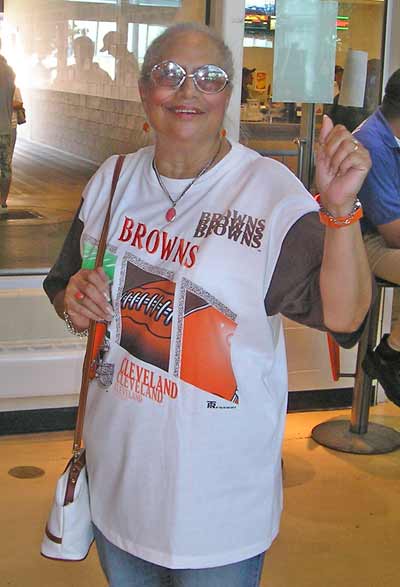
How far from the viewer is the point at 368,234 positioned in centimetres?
363

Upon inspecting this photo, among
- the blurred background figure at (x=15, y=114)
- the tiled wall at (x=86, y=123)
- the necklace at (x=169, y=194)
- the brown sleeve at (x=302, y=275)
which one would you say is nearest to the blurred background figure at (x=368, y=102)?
the tiled wall at (x=86, y=123)

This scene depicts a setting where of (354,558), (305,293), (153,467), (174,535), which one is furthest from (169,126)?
(354,558)

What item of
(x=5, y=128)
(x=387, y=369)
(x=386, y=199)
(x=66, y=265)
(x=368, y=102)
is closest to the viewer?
(x=66, y=265)

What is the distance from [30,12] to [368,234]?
67.6 inches

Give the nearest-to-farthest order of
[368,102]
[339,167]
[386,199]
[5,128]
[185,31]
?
[339,167], [185,31], [386,199], [5,128], [368,102]

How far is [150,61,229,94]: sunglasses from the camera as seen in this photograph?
1.59 meters

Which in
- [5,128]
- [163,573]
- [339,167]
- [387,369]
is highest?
[339,167]

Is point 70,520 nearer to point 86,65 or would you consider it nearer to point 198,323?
point 198,323

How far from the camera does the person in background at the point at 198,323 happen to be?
1.51m

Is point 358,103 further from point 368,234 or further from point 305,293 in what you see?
point 305,293

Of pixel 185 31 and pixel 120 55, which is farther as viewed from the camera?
pixel 120 55

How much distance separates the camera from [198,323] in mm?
1512

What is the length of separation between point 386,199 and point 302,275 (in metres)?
2.03

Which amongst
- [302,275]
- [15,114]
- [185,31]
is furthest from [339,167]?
[15,114]
